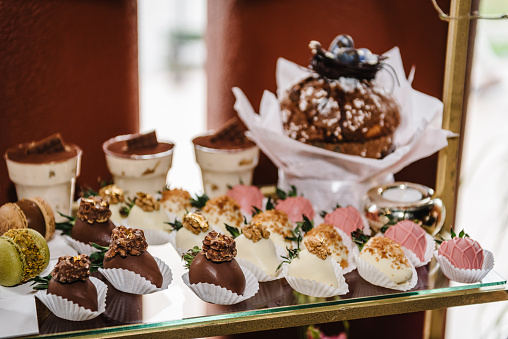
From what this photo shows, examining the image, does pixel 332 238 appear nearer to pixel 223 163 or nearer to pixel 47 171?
pixel 223 163

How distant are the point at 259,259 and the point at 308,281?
0.29ft

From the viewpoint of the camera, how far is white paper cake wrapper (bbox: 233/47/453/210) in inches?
41.1

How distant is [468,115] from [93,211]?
87 centimetres

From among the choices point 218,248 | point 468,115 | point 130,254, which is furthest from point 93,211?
point 468,115

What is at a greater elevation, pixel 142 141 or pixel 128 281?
pixel 142 141

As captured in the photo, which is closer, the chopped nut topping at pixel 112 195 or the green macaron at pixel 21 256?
the green macaron at pixel 21 256

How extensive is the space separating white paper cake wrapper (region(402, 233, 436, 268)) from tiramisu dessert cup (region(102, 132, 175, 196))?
447mm

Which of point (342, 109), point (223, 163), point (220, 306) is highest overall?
point (342, 109)

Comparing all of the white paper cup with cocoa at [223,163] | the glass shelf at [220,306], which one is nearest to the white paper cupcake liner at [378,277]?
the glass shelf at [220,306]

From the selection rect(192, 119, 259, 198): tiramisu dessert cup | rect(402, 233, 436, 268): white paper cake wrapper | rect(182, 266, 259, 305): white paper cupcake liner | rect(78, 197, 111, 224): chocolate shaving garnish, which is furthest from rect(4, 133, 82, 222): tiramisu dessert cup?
rect(402, 233, 436, 268): white paper cake wrapper

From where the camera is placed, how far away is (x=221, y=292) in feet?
2.64

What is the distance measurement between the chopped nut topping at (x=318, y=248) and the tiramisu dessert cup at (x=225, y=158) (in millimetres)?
311

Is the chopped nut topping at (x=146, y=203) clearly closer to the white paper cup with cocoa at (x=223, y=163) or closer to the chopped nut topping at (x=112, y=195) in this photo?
the chopped nut topping at (x=112, y=195)

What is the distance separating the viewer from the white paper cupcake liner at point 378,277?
2.80 feet
